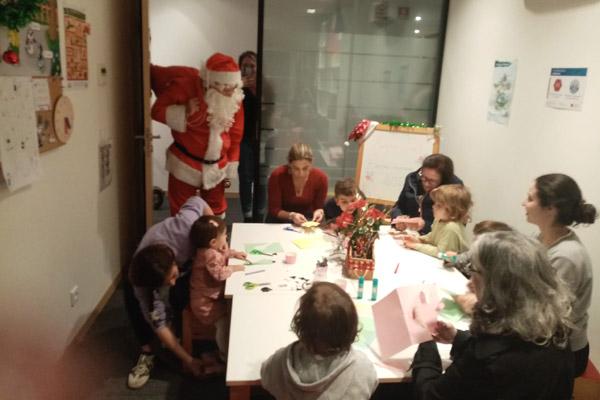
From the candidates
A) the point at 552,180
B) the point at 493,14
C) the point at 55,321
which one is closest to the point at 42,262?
the point at 55,321

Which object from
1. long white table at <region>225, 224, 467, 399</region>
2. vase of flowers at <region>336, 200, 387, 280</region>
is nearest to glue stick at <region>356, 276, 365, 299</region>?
long white table at <region>225, 224, 467, 399</region>

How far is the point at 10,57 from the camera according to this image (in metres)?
1.67

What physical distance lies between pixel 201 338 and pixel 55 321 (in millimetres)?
685

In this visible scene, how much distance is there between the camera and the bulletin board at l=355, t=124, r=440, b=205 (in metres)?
3.79

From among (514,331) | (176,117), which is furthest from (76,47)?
(514,331)

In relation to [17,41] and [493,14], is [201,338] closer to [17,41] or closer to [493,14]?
[17,41]

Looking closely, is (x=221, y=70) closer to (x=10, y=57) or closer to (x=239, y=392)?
(x=10, y=57)

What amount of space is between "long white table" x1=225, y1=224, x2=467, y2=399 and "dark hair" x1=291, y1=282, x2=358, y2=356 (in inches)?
8.7

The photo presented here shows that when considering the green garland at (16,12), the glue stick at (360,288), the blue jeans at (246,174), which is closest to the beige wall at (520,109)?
the glue stick at (360,288)

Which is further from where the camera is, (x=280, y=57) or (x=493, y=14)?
(x=280, y=57)

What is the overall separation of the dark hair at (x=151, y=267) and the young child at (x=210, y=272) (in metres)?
0.15

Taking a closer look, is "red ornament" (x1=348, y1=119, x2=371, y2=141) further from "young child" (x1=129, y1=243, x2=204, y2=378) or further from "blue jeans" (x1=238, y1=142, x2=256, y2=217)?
Result: "young child" (x1=129, y1=243, x2=204, y2=378)

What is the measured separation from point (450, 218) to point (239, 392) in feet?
4.61

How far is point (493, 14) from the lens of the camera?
11.1 feet
